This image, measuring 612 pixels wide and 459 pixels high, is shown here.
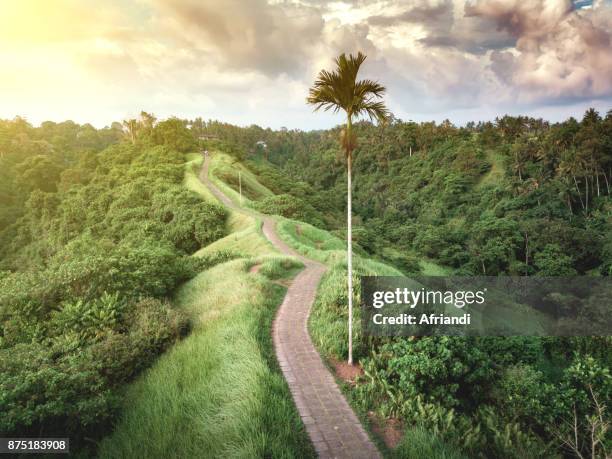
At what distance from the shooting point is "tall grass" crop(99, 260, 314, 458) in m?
5.81

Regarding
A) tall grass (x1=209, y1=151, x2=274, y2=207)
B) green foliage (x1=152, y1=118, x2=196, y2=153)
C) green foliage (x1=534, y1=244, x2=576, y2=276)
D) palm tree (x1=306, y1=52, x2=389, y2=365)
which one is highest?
green foliage (x1=152, y1=118, x2=196, y2=153)

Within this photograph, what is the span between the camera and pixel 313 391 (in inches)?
293

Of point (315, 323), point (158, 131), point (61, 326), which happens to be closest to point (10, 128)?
point (158, 131)

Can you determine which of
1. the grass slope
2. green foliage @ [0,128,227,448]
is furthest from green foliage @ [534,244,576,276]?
the grass slope

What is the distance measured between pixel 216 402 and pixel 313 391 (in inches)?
74.7

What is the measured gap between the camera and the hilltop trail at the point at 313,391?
19.8 feet

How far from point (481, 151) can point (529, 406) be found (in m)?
72.8

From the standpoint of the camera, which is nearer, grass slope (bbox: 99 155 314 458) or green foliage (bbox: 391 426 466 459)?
green foliage (bbox: 391 426 466 459)

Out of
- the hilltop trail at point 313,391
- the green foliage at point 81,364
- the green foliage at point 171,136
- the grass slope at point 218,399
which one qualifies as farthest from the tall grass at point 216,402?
the green foliage at point 171,136

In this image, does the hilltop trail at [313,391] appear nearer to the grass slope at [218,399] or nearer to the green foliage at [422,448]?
the grass slope at [218,399]

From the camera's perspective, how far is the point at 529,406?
8.96 m

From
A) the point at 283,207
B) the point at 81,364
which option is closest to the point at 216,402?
the point at 81,364

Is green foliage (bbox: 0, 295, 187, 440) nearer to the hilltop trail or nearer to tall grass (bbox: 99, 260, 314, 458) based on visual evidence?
tall grass (bbox: 99, 260, 314, 458)

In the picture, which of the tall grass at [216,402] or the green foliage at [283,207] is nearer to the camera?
the tall grass at [216,402]
